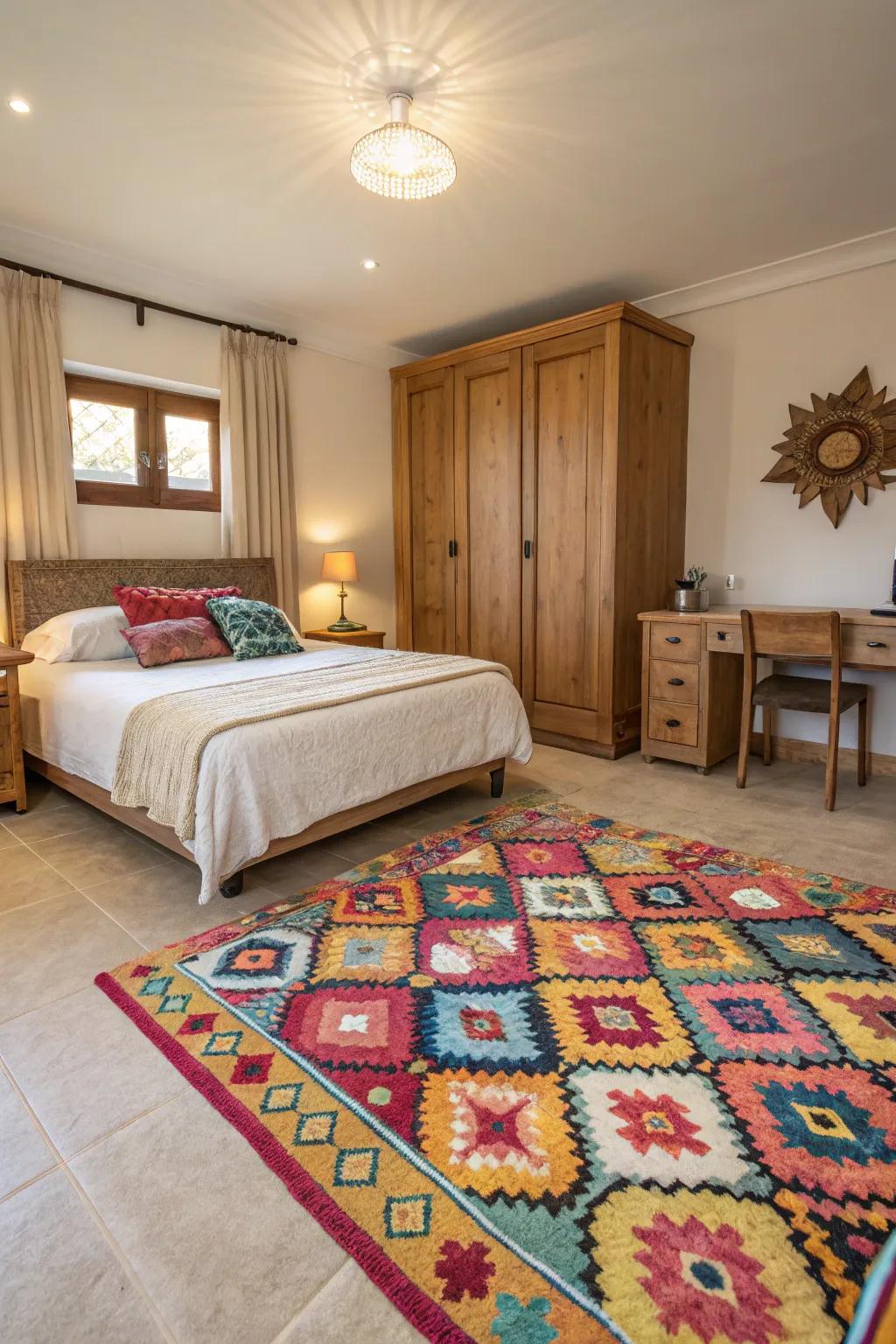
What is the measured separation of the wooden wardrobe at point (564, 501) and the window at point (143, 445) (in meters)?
1.52

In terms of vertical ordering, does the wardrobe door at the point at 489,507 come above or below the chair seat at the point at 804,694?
above

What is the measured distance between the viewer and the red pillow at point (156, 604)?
3.65 meters

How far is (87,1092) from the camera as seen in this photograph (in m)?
1.51

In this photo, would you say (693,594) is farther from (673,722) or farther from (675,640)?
(673,722)

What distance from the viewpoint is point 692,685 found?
382 cm

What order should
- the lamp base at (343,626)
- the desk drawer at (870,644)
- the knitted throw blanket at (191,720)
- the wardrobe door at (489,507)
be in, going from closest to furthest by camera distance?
the knitted throw blanket at (191,720) → the desk drawer at (870,644) → the wardrobe door at (489,507) → the lamp base at (343,626)

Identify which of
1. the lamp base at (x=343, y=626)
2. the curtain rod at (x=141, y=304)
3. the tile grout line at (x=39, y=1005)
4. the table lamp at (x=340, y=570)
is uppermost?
the curtain rod at (x=141, y=304)

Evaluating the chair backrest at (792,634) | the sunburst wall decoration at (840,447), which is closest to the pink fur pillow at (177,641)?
the chair backrest at (792,634)

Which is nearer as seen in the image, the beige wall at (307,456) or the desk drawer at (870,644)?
the desk drawer at (870,644)

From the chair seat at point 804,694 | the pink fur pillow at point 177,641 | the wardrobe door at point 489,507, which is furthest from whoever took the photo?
the wardrobe door at point 489,507

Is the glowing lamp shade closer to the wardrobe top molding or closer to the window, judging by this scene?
the window

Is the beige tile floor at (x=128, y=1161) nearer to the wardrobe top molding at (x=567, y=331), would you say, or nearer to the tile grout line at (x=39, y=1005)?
the tile grout line at (x=39, y=1005)

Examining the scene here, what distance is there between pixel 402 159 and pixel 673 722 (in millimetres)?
2838

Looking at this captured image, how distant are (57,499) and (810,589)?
4.03 metres
